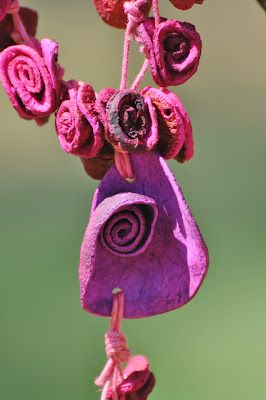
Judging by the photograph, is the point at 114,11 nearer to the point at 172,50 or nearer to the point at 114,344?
the point at 172,50

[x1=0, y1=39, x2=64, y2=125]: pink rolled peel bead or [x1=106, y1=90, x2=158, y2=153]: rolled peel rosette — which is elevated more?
[x1=0, y1=39, x2=64, y2=125]: pink rolled peel bead

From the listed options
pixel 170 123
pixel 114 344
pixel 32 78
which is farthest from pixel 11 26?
pixel 114 344

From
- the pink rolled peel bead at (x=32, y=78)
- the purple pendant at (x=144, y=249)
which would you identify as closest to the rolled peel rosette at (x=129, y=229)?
the purple pendant at (x=144, y=249)

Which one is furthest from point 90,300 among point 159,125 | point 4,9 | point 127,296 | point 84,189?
point 84,189

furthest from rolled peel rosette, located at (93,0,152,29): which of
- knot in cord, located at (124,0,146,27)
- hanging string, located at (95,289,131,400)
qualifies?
hanging string, located at (95,289,131,400)

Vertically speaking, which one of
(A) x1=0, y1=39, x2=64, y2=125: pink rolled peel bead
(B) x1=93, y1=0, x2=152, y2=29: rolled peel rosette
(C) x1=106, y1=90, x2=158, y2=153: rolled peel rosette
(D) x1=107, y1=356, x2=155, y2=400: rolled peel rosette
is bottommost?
(D) x1=107, y1=356, x2=155, y2=400: rolled peel rosette

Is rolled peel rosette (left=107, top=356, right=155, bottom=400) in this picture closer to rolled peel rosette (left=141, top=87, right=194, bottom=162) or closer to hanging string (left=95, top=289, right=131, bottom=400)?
hanging string (left=95, top=289, right=131, bottom=400)

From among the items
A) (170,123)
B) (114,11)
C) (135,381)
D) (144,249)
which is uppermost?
(114,11)

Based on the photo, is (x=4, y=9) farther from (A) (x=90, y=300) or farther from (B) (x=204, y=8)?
(B) (x=204, y=8)
